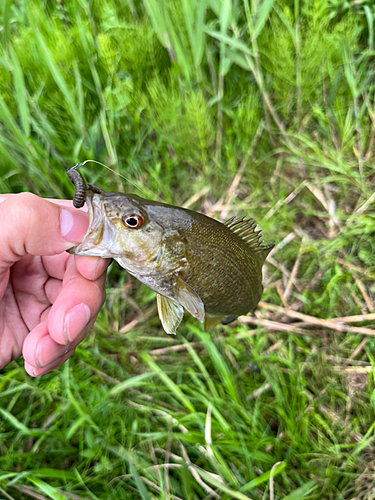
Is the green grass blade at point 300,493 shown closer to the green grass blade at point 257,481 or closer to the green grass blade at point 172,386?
the green grass blade at point 257,481

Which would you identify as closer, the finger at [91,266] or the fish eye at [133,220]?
the fish eye at [133,220]

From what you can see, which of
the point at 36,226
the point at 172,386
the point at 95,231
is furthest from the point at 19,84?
the point at 172,386

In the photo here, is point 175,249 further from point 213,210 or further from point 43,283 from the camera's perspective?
point 213,210

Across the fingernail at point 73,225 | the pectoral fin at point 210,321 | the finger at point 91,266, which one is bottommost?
the pectoral fin at point 210,321

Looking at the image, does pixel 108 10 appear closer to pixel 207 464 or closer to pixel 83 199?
pixel 83 199

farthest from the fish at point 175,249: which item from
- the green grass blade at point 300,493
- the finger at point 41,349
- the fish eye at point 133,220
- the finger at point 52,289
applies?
the green grass blade at point 300,493

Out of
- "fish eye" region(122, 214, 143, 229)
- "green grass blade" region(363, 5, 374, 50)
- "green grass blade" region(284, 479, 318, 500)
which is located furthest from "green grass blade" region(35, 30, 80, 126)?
"green grass blade" region(284, 479, 318, 500)

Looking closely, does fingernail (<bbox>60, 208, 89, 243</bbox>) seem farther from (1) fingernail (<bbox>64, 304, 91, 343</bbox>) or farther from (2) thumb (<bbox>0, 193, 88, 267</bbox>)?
(1) fingernail (<bbox>64, 304, 91, 343</bbox>)
